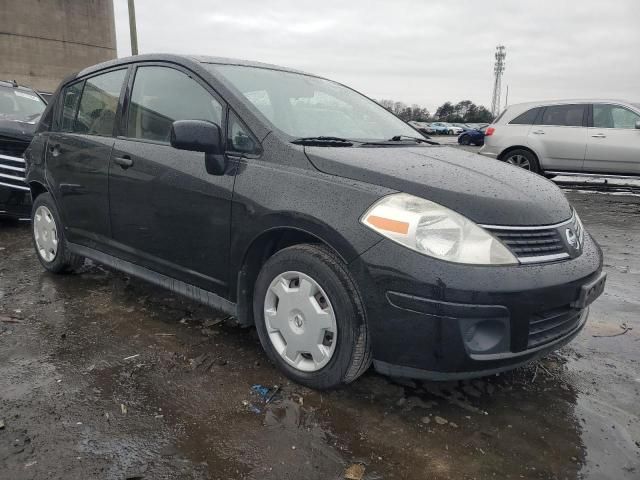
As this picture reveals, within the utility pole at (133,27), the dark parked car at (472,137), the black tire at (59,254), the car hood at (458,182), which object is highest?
the utility pole at (133,27)

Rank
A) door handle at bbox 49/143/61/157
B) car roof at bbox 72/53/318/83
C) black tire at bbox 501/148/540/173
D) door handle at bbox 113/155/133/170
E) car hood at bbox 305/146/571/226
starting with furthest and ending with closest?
black tire at bbox 501/148/540/173
door handle at bbox 49/143/61/157
door handle at bbox 113/155/133/170
car roof at bbox 72/53/318/83
car hood at bbox 305/146/571/226

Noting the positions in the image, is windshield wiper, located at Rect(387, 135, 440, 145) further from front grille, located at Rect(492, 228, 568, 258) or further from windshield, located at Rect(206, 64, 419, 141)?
front grille, located at Rect(492, 228, 568, 258)

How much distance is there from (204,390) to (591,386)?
2.02 meters

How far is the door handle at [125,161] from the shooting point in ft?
10.7

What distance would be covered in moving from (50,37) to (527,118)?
39.2 meters

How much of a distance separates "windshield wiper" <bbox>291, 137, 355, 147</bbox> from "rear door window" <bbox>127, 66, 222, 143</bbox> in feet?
1.67

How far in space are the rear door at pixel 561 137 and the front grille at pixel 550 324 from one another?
8.59 meters

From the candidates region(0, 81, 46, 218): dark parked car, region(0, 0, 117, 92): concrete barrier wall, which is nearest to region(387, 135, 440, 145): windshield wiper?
region(0, 81, 46, 218): dark parked car

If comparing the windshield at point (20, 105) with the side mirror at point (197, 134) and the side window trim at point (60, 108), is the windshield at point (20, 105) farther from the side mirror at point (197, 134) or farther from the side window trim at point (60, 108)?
the side mirror at point (197, 134)

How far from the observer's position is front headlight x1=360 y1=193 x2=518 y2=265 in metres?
2.15

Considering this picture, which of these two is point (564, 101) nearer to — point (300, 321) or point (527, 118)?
point (527, 118)

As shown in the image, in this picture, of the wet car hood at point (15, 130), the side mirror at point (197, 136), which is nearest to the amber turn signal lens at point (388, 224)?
the side mirror at point (197, 136)

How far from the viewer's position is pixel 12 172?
5.51 metres

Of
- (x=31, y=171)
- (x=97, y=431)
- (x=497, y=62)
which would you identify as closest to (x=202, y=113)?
→ (x=97, y=431)
